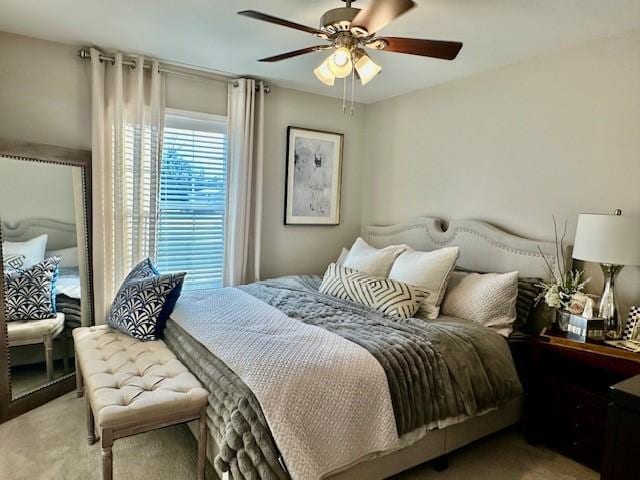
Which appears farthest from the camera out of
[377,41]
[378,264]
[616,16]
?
[378,264]

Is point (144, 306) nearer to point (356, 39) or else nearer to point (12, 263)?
point (12, 263)

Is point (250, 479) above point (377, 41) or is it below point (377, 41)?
below

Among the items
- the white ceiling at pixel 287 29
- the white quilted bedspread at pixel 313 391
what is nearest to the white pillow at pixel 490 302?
the white quilted bedspread at pixel 313 391

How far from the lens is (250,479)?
1.61 meters

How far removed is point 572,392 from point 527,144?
5.58ft

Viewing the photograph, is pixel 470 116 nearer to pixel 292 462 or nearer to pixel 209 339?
pixel 209 339

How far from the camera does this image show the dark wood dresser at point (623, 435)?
1.23m

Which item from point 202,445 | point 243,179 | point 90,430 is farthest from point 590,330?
point 90,430

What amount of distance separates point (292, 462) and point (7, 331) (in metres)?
2.16

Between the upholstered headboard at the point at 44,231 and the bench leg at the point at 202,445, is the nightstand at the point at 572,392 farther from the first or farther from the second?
the upholstered headboard at the point at 44,231

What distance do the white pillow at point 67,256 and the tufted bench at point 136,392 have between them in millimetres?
835

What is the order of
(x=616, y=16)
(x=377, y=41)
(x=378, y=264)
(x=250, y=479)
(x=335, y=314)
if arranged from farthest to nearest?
1. (x=378, y=264)
2. (x=335, y=314)
3. (x=616, y=16)
4. (x=377, y=41)
5. (x=250, y=479)

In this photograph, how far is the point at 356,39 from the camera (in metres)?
2.20

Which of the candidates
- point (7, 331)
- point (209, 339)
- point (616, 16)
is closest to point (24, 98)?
point (7, 331)
